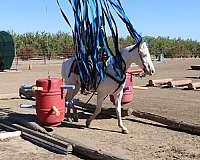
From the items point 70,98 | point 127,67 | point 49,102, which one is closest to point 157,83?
point 70,98

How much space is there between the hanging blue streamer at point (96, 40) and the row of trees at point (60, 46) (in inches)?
1530

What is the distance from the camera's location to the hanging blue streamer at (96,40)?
8.48 metres

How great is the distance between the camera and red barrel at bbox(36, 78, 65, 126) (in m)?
8.64

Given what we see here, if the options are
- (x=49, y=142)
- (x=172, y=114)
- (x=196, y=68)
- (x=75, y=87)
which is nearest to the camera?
(x=49, y=142)

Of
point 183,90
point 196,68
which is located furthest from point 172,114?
point 196,68

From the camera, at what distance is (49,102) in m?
8.65

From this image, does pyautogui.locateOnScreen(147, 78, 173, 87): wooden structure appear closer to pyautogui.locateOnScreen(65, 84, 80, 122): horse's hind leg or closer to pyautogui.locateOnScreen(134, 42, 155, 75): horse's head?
pyautogui.locateOnScreen(65, 84, 80, 122): horse's hind leg

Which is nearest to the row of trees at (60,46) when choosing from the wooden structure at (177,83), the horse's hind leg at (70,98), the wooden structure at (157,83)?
the wooden structure at (157,83)

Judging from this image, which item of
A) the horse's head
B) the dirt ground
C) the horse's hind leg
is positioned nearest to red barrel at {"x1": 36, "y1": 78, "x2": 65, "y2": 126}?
the dirt ground

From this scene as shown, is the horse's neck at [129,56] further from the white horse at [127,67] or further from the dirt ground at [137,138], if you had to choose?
the dirt ground at [137,138]

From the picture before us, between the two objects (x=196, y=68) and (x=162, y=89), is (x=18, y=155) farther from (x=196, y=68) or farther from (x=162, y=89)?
(x=196, y=68)

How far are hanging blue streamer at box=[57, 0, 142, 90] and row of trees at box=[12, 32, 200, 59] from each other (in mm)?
38850

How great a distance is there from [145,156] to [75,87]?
3339mm

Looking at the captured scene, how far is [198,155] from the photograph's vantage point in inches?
268
